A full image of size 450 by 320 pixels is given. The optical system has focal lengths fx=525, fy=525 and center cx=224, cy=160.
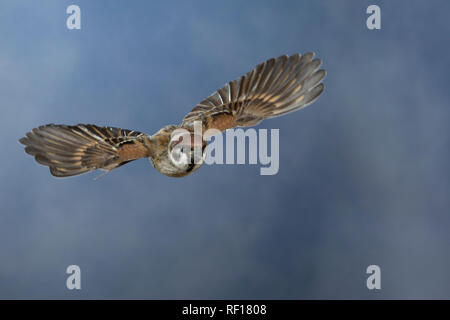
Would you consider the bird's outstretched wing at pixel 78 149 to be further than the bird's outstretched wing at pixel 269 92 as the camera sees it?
No

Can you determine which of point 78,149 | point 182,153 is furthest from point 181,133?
point 78,149

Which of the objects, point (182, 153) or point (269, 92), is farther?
point (269, 92)

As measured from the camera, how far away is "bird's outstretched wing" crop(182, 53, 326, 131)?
3.32 meters

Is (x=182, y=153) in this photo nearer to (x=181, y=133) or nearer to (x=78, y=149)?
(x=181, y=133)

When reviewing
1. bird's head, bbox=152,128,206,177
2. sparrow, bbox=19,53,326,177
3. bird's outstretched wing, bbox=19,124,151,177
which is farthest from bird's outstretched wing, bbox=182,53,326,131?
bird's outstretched wing, bbox=19,124,151,177

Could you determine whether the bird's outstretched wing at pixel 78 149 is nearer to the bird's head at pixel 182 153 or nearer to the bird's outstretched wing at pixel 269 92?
the bird's head at pixel 182 153

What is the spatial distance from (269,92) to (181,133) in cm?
68

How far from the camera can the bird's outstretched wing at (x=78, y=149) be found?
316 cm

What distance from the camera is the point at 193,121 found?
3.28 m

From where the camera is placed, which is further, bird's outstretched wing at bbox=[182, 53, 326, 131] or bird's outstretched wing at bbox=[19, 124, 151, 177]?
bird's outstretched wing at bbox=[182, 53, 326, 131]

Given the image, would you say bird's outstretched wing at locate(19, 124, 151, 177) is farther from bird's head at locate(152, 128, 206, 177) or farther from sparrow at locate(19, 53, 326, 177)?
bird's head at locate(152, 128, 206, 177)

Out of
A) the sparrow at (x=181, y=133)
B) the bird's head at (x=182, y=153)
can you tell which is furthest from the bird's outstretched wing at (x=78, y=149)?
the bird's head at (x=182, y=153)

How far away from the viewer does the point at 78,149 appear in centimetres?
322

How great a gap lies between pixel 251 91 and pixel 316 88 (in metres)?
Answer: 0.43
